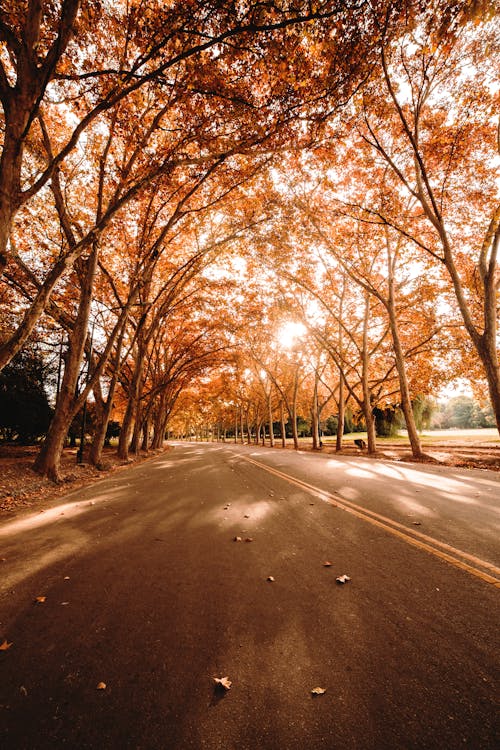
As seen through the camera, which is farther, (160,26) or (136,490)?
(136,490)

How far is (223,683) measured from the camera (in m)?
2.03

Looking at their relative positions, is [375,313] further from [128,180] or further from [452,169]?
[128,180]

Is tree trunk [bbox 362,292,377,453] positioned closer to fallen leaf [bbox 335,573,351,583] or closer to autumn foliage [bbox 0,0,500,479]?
autumn foliage [bbox 0,0,500,479]

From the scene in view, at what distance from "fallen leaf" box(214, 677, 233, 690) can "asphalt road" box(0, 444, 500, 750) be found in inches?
1.7

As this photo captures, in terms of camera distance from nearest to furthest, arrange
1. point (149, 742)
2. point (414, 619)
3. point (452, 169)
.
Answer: point (149, 742) < point (414, 619) < point (452, 169)

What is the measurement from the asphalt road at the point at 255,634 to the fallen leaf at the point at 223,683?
4 cm

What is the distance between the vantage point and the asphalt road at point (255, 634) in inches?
69.2

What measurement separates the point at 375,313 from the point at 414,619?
65.1ft

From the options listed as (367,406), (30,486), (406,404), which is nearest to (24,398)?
(30,486)

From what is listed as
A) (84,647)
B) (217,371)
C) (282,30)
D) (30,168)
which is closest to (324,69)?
(282,30)

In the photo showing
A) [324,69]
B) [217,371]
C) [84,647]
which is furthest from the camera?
[217,371]

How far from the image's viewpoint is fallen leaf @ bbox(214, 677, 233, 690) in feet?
6.61

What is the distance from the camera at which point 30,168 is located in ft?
35.9

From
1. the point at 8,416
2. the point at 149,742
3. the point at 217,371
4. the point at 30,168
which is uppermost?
the point at 30,168
